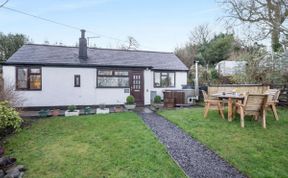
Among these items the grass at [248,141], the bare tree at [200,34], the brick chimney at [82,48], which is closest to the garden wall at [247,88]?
the grass at [248,141]

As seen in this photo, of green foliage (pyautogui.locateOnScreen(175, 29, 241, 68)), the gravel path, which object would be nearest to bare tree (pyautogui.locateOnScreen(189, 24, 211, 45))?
green foliage (pyautogui.locateOnScreen(175, 29, 241, 68))

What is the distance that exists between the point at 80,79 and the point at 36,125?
15.5 ft

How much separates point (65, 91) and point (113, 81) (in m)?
2.92

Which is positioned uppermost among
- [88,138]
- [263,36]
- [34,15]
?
[34,15]

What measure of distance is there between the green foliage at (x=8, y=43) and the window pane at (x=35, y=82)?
12.7m

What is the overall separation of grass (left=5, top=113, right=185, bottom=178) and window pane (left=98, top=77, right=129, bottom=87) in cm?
540

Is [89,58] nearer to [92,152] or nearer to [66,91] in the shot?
[66,91]

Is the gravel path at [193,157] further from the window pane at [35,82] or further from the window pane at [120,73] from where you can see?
the window pane at [35,82]

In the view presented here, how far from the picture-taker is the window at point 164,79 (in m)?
14.9

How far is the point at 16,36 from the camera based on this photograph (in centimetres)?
2184

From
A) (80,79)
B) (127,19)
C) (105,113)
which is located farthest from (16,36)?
(105,113)

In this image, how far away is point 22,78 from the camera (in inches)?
446

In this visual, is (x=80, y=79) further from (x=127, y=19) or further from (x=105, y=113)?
(x=127, y=19)

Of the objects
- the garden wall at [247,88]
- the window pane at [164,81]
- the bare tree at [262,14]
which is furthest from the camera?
the window pane at [164,81]
